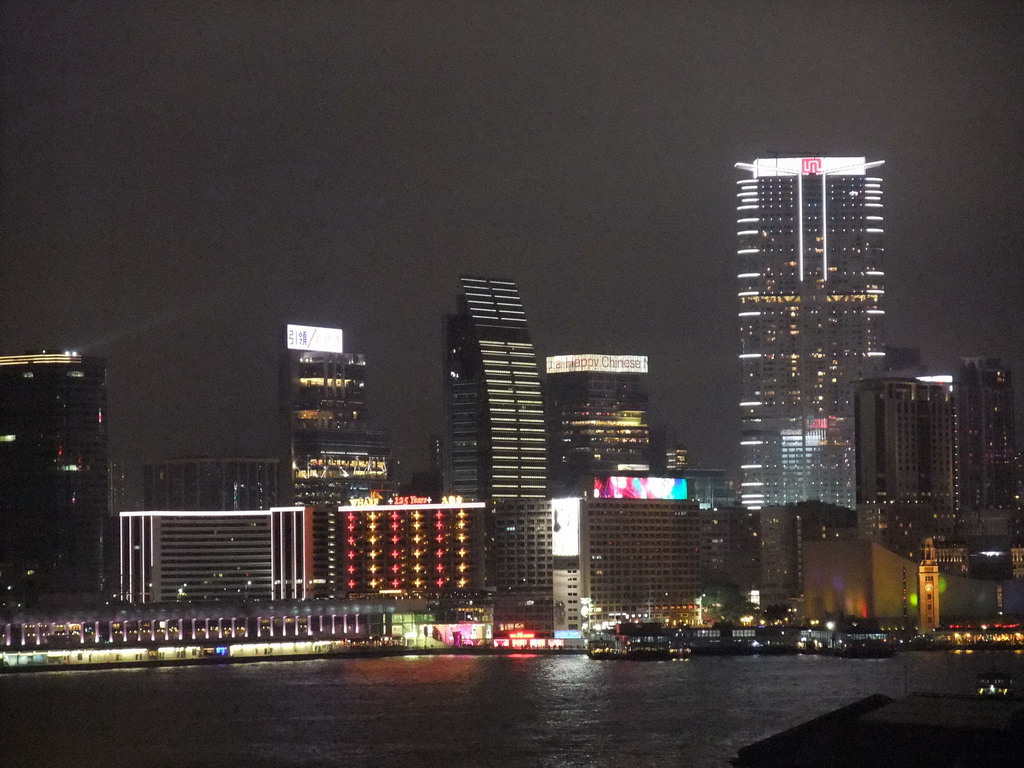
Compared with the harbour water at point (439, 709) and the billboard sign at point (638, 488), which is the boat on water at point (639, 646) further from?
the billboard sign at point (638, 488)

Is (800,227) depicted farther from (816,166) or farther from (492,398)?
(492,398)

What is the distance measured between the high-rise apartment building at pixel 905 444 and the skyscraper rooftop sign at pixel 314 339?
137 ft

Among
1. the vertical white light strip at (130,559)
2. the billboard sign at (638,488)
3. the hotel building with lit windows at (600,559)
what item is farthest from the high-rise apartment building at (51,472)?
the billboard sign at (638,488)

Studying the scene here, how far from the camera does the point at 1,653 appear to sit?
112m

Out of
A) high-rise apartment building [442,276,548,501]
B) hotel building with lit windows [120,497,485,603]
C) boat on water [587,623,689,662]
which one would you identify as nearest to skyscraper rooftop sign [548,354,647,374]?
high-rise apartment building [442,276,548,501]

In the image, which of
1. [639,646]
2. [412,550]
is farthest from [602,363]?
[639,646]

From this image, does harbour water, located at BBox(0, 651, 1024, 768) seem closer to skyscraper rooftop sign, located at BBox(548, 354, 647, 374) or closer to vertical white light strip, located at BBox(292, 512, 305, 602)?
vertical white light strip, located at BBox(292, 512, 305, 602)

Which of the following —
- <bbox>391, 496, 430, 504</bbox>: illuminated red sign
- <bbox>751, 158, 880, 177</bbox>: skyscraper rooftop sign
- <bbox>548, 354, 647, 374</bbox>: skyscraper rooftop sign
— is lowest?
<bbox>391, 496, 430, 504</bbox>: illuminated red sign

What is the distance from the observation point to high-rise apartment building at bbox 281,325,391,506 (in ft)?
515

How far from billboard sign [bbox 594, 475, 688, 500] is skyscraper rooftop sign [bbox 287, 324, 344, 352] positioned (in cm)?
3014

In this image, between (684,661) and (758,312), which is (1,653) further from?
(758,312)

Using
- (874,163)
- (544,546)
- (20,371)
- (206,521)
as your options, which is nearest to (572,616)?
(544,546)

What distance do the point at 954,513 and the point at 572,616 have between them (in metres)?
38.6

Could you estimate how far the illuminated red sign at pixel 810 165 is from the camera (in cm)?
17450
